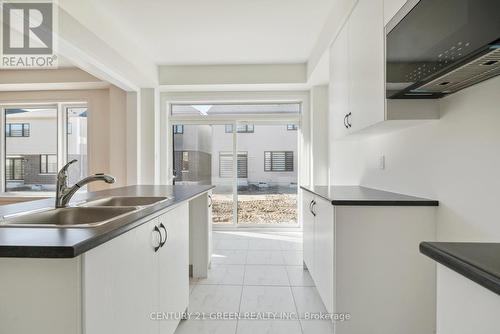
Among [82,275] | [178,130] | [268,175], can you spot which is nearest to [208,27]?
[178,130]

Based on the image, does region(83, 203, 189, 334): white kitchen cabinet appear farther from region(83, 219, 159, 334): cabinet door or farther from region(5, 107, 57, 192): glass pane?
region(5, 107, 57, 192): glass pane

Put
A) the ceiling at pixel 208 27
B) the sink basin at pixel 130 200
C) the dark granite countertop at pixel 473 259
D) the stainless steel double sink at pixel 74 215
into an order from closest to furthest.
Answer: the dark granite countertop at pixel 473 259
the stainless steel double sink at pixel 74 215
the sink basin at pixel 130 200
the ceiling at pixel 208 27

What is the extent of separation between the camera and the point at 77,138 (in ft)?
17.4

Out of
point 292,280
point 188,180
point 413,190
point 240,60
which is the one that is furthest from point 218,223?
point 413,190

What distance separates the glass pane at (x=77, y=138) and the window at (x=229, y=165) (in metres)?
2.53

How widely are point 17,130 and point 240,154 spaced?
14.3 ft

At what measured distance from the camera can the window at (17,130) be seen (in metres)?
5.40

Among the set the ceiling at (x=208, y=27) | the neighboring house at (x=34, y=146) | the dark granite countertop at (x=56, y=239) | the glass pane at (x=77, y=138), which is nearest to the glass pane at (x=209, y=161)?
the ceiling at (x=208, y=27)

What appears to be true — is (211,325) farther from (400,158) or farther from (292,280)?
(400,158)

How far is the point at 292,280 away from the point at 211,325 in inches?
41.9

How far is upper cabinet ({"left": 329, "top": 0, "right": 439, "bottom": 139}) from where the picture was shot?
1.74 meters

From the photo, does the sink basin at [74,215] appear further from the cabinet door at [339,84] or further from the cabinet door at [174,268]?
the cabinet door at [339,84]

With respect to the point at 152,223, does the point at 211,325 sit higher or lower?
lower

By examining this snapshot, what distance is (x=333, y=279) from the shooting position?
1769 mm
